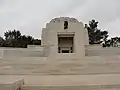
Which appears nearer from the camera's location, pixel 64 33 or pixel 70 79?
pixel 70 79

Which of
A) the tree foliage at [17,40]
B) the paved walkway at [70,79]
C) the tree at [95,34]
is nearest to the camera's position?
the paved walkway at [70,79]

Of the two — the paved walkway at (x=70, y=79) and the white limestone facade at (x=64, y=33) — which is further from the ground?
the white limestone facade at (x=64, y=33)

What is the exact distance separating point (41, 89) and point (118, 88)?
2486 mm

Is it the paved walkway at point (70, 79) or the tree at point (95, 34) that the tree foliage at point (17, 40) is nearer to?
the tree at point (95, 34)

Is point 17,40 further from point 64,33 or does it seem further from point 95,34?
point 64,33

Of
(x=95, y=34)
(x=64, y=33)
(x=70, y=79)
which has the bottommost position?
(x=70, y=79)

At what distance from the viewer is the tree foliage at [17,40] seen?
1125 inches

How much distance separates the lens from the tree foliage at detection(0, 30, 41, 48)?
28.6 meters

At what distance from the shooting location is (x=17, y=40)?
3048 cm

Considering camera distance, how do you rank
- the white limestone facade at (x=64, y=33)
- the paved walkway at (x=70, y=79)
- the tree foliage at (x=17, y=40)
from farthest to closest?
the tree foliage at (x=17, y=40) → the white limestone facade at (x=64, y=33) → the paved walkway at (x=70, y=79)

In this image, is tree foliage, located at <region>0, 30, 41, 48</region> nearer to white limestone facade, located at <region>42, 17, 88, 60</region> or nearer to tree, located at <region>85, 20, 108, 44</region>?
tree, located at <region>85, 20, 108, 44</region>

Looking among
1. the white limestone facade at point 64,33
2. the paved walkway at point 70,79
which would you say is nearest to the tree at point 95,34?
the white limestone facade at point 64,33

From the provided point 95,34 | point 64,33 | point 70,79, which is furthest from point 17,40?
point 70,79

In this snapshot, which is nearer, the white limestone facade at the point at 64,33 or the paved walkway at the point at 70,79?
the paved walkway at the point at 70,79
